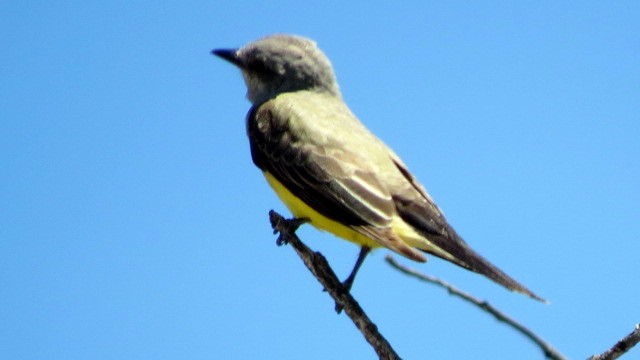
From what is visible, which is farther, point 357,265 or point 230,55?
point 230,55

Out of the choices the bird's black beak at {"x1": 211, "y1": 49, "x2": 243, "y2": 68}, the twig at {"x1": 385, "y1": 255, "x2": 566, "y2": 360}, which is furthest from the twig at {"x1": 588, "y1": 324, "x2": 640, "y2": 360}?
the bird's black beak at {"x1": 211, "y1": 49, "x2": 243, "y2": 68}

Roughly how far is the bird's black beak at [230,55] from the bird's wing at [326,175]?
1162 millimetres

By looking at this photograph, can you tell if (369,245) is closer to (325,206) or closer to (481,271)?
(325,206)

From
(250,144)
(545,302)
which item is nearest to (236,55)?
(250,144)

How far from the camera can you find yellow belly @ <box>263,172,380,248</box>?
6.28 m

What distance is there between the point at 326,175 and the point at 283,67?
204 centimetres

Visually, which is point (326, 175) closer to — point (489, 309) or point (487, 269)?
point (487, 269)

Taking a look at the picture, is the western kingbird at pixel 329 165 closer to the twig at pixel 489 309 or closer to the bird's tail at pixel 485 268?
the bird's tail at pixel 485 268

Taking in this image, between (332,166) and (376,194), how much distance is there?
492 millimetres

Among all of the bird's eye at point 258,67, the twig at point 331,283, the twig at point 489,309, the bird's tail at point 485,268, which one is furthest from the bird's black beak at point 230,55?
the twig at point 489,309

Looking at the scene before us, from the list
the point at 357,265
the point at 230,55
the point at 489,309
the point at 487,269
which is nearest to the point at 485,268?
the point at 487,269

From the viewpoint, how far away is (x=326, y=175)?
21.5ft

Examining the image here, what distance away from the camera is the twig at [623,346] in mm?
3389

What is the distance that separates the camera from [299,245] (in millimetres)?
5992
